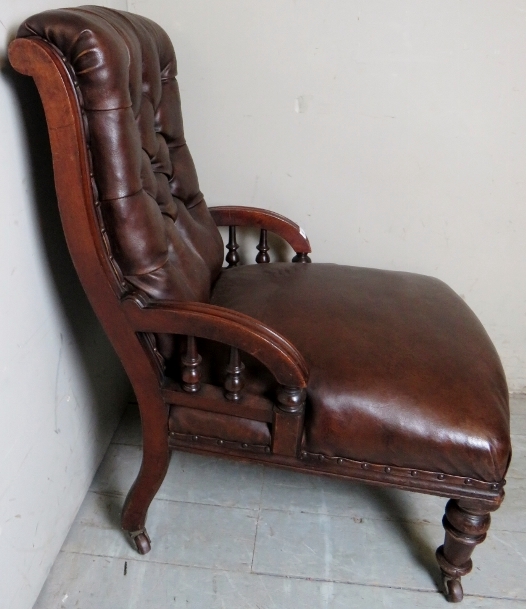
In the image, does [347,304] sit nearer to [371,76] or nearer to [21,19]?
[371,76]

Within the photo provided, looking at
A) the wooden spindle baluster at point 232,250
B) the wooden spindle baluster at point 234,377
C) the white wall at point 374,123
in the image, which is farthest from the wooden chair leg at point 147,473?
the white wall at point 374,123

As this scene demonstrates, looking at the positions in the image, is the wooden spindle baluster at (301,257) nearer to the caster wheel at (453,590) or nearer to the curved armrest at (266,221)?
the curved armrest at (266,221)

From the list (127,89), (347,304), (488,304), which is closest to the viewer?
(127,89)

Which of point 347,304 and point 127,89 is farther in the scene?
point 347,304

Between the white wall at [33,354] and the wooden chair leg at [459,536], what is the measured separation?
80 centimetres

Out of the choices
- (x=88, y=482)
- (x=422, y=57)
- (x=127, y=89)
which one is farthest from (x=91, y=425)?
(x=422, y=57)

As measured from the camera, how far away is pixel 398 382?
97 centimetres

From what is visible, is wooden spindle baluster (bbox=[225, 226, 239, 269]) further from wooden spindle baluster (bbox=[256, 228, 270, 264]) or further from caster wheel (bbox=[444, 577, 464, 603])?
caster wheel (bbox=[444, 577, 464, 603])

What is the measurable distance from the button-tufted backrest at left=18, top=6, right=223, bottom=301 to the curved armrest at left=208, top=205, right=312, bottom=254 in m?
0.14

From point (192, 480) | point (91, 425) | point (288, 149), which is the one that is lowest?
point (192, 480)

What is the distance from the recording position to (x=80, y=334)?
1.24 meters

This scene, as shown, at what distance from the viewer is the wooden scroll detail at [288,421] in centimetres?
95

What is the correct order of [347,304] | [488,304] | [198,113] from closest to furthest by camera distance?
[347,304], [198,113], [488,304]

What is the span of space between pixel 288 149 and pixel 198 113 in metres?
0.25
